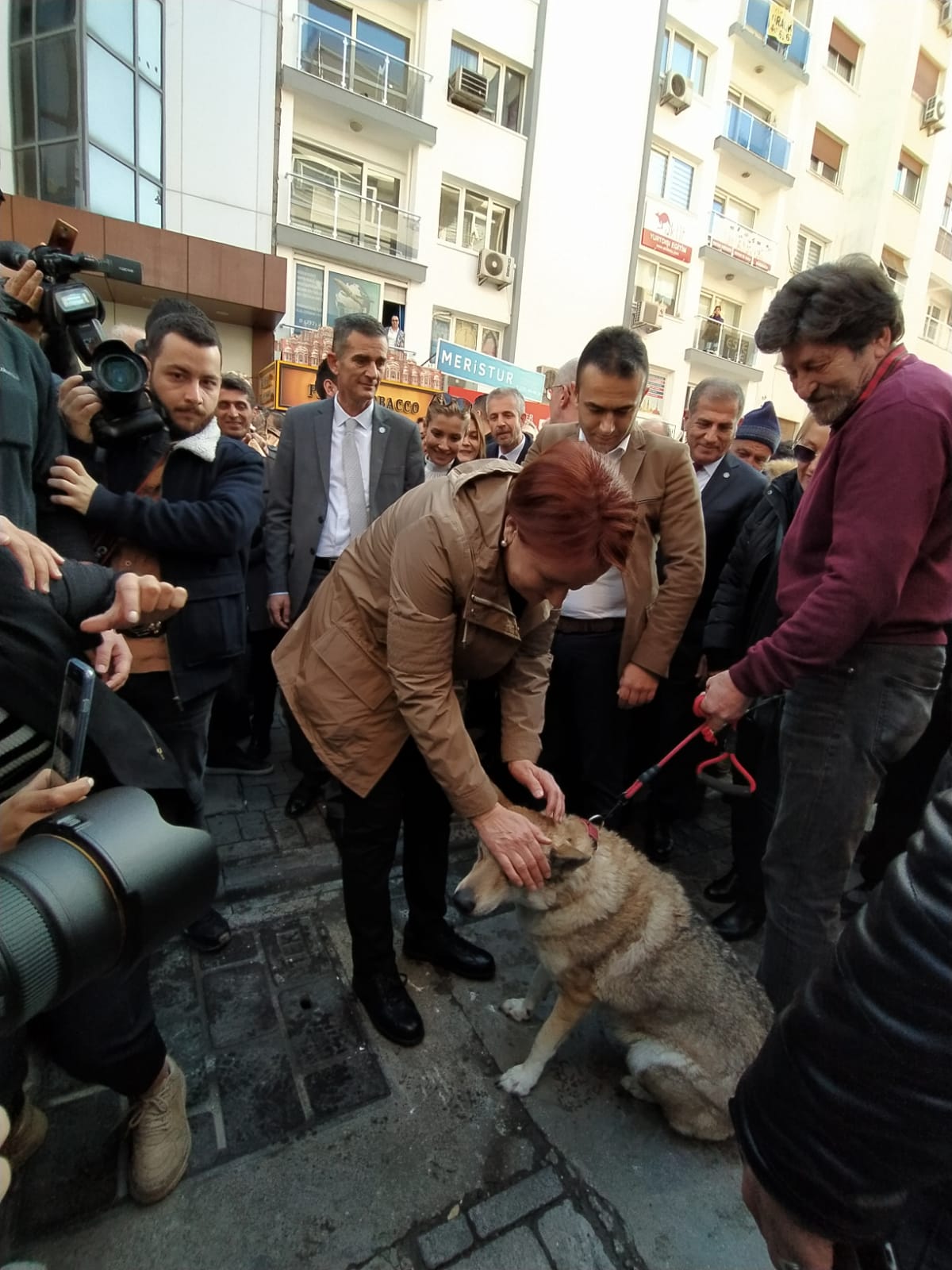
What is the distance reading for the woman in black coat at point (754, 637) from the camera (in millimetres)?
2963

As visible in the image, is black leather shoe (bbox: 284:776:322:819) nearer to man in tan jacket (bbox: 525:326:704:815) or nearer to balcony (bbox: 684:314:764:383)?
man in tan jacket (bbox: 525:326:704:815)

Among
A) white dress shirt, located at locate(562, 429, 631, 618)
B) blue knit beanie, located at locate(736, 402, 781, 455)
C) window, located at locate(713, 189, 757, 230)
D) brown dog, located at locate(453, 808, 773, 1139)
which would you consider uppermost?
window, located at locate(713, 189, 757, 230)

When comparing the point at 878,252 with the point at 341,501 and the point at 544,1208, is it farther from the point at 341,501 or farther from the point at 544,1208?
the point at 544,1208

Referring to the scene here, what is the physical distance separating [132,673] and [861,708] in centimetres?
259

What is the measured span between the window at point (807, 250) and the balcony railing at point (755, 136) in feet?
7.82

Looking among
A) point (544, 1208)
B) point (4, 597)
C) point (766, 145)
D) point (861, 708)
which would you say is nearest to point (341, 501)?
point (4, 597)

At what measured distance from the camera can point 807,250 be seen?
22.1m

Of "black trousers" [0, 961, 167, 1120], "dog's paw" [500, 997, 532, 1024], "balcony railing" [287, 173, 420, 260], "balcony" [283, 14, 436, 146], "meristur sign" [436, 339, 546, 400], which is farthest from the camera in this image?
"balcony railing" [287, 173, 420, 260]

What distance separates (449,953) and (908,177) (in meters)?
31.0

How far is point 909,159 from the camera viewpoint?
2212 centimetres

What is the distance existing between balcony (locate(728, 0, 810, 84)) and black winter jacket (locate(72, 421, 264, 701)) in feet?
82.7

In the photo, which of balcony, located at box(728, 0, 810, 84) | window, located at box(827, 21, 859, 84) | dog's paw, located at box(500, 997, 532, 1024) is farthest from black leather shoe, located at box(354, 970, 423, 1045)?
window, located at box(827, 21, 859, 84)

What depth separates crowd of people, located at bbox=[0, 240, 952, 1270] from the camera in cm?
90

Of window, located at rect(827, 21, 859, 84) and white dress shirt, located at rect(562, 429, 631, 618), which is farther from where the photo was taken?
window, located at rect(827, 21, 859, 84)
